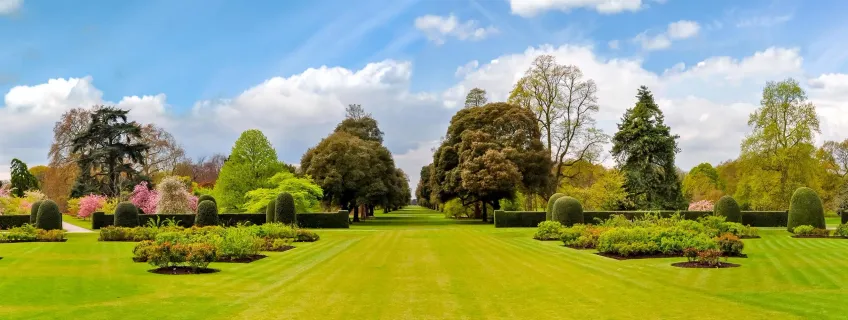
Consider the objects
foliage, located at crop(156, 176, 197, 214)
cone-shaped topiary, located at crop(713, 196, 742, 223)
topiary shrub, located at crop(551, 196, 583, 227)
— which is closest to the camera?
topiary shrub, located at crop(551, 196, 583, 227)

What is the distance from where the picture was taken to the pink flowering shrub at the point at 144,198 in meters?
46.8

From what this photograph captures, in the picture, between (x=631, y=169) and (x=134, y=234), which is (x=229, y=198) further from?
(x=631, y=169)

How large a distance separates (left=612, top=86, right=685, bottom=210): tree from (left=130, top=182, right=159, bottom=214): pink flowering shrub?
3705 cm

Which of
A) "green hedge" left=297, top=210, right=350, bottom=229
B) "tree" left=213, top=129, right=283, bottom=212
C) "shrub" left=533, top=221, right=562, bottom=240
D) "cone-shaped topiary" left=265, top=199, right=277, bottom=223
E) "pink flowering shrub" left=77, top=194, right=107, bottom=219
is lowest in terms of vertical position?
"shrub" left=533, top=221, right=562, bottom=240

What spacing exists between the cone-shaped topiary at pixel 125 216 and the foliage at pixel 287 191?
8622 mm

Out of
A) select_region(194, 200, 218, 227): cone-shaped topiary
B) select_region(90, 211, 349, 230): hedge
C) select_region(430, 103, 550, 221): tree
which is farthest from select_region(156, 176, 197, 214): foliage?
select_region(430, 103, 550, 221): tree

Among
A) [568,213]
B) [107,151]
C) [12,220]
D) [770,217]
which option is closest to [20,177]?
[107,151]

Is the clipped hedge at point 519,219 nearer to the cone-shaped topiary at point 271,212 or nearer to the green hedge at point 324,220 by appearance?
the green hedge at point 324,220

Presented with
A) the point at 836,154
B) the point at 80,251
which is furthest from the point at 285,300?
the point at 836,154

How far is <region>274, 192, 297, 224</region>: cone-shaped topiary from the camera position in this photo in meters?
33.1

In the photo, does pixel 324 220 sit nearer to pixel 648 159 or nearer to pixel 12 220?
pixel 12 220

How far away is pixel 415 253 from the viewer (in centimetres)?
1945

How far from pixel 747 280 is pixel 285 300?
9.65 m

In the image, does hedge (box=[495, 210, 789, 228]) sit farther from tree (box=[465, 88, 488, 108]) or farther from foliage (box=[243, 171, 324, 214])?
tree (box=[465, 88, 488, 108])
